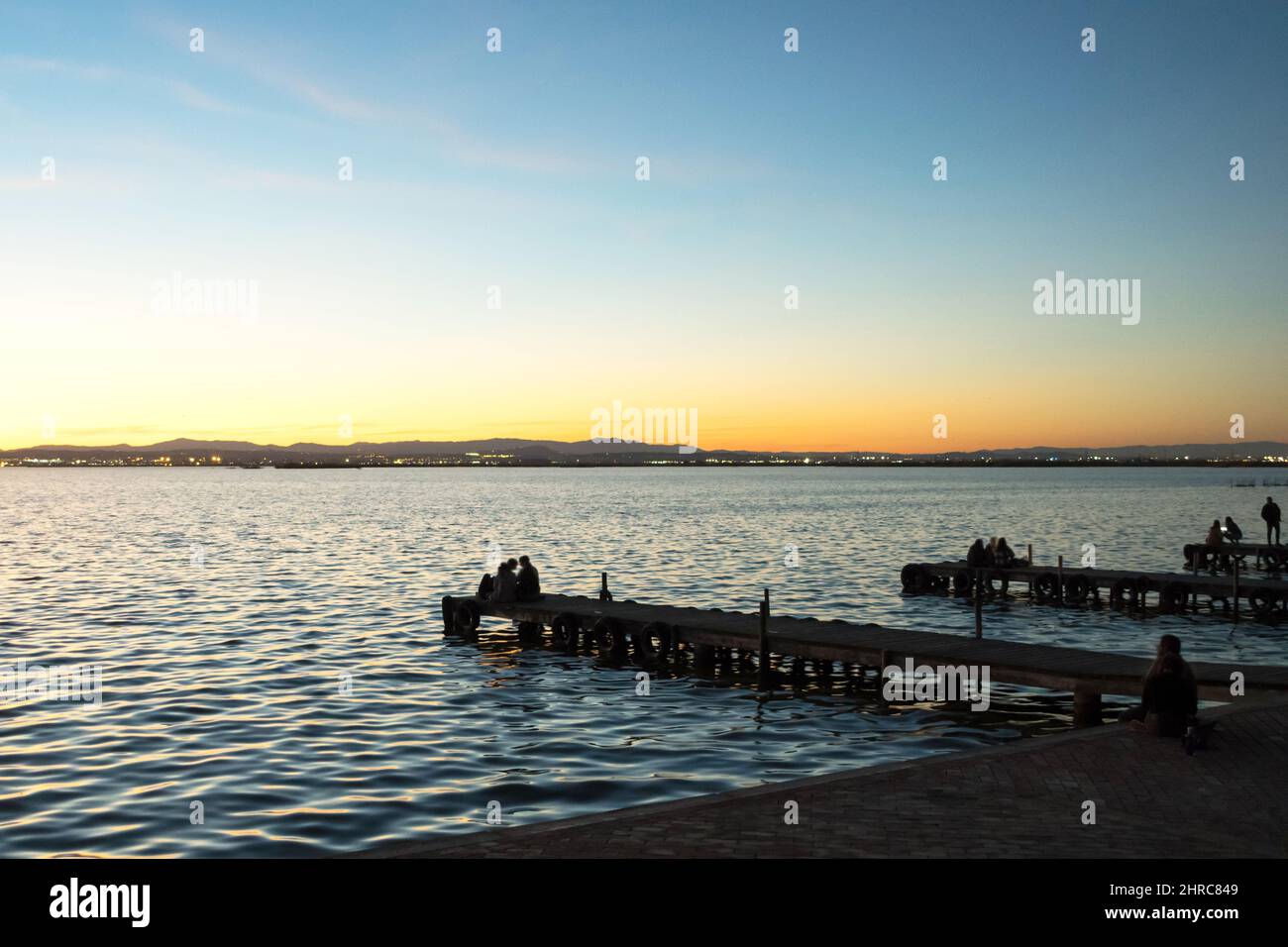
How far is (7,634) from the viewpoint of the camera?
3366cm

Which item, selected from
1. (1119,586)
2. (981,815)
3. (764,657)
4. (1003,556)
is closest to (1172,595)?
(1119,586)

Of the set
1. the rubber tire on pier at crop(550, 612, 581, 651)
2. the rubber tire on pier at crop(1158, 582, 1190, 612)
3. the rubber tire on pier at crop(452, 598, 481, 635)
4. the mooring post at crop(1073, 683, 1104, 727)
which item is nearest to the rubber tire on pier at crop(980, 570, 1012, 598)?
the rubber tire on pier at crop(1158, 582, 1190, 612)

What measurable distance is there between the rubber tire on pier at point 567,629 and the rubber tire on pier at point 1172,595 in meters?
23.2

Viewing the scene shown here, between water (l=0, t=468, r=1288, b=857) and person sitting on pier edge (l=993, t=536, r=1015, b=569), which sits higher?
person sitting on pier edge (l=993, t=536, r=1015, b=569)

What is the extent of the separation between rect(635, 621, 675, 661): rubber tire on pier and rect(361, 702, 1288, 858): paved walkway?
49.0 feet

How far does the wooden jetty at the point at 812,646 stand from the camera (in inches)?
795

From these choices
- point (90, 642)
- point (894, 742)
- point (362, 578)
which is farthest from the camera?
point (362, 578)

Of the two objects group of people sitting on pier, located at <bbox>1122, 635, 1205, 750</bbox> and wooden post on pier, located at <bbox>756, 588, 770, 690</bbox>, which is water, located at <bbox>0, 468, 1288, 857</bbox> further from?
group of people sitting on pier, located at <bbox>1122, 635, 1205, 750</bbox>

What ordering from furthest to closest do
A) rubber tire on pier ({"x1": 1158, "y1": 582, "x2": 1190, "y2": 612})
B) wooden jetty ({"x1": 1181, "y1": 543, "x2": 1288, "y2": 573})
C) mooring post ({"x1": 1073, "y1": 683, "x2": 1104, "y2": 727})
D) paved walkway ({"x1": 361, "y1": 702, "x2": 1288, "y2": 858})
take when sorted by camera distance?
wooden jetty ({"x1": 1181, "y1": 543, "x2": 1288, "y2": 573}) < rubber tire on pier ({"x1": 1158, "y1": 582, "x2": 1190, "y2": 612}) < mooring post ({"x1": 1073, "y1": 683, "x2": 1104, "y2": 727}) < paved walkway ({"x1": 361, "y1": 702, "x2": 1288, "y2": 858})

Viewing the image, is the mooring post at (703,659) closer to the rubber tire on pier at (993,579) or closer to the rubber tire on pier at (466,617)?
the rubber tire on pier at (466,617)

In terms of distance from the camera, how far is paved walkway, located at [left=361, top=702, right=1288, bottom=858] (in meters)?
10.3

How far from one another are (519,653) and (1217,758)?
2100 centimetres
